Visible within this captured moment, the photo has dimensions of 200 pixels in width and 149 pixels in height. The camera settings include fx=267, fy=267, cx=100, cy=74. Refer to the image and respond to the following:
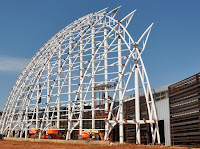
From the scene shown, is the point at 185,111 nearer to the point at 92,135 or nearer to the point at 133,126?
the point at 133,126

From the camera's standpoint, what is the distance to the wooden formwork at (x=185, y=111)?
18.0 metres

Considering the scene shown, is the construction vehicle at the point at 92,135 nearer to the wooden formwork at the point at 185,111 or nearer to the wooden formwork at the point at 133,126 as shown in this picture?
the wooden formwork at the point at 133,126

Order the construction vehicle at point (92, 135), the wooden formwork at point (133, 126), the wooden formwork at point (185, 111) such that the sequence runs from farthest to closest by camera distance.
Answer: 1. the wooden formwork at point (133, 126)
2. the construction vehicle at point (92, 135)
3. the wooden formwork at point (185, 111)

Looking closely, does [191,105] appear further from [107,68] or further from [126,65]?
[107,68]

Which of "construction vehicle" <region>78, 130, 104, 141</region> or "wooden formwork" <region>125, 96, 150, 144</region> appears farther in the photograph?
"wooden formwork" <region>125, 96, 150, 144</region>

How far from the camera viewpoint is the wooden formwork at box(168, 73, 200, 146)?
17984 mm

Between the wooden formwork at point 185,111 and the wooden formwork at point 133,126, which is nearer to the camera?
the wooden formwork at point 185,111

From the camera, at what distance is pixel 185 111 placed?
19391mm

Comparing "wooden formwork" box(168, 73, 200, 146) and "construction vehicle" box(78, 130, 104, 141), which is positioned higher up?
"wooden formwork" box(168, 73, 200, 146)

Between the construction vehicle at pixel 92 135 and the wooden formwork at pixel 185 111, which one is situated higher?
the wooden formwork at pixel 185 111

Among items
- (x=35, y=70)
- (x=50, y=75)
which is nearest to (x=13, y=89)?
(x=35, y=70)

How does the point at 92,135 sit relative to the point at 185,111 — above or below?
below

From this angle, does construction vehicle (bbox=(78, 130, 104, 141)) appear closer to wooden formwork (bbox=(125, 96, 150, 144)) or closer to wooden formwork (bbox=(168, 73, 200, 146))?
wooden formwork (bbox=(125, 96, 150, 144))

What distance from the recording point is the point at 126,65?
25.6 m
